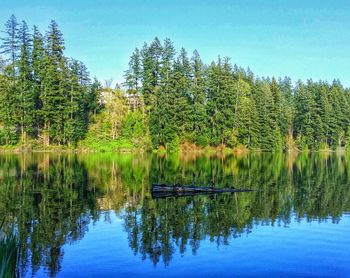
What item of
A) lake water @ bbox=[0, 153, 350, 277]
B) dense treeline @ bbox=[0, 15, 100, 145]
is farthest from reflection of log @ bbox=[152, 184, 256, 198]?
dense treeline @ bbox=[0, 15, 100, 145]

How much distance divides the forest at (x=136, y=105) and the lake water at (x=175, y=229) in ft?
127

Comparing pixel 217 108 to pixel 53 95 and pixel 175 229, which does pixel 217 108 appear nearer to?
pixel 53 95

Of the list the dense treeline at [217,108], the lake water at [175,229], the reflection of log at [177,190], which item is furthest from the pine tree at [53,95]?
the reflection of log at [177,190]

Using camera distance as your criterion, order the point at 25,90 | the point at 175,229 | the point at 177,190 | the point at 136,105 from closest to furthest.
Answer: the point at 175,229 < the point at 177,190 < the point at 25,90 < the point at 136,105

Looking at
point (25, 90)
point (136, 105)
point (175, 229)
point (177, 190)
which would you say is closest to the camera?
point (175, 229)

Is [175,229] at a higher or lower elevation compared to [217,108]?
lower

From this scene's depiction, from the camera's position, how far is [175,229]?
18266 mm

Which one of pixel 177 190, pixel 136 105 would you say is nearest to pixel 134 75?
pixel 136 105

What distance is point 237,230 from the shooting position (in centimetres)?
1852

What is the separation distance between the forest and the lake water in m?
38.8

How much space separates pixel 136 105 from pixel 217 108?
15730 millimetres

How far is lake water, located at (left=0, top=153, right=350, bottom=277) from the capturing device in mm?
13695

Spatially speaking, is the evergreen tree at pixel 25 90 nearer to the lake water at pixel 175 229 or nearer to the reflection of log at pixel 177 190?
the lake water at pixel 175 229

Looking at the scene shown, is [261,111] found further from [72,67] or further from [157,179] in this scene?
[157,179]
